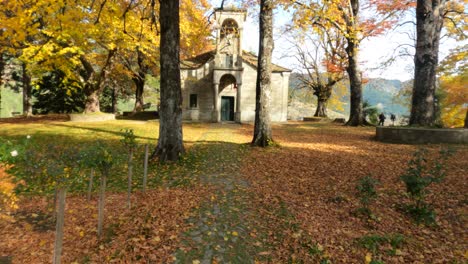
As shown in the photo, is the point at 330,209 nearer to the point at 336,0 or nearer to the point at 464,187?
the point at 464,187

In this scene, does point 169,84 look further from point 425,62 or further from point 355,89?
point 355,89

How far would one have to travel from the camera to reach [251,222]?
4992 mm

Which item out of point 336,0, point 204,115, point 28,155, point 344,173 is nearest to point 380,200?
point 344,173

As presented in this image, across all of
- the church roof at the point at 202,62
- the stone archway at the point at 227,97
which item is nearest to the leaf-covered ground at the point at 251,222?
the church roof at the point at 202,62

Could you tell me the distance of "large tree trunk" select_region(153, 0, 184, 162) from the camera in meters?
8.70

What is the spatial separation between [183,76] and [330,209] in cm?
2513

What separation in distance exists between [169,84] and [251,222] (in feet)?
19.2

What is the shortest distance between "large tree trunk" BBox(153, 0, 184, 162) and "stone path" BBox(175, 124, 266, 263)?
→ 2.10 m

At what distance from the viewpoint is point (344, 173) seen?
7.75 m

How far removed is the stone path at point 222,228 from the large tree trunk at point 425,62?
10638mm

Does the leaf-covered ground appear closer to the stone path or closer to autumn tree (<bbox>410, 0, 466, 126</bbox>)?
the stone path

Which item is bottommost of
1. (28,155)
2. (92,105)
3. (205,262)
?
(205,262)

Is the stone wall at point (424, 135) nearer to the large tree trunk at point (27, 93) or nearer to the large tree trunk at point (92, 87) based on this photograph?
the large tree trunk at point (92, 87)

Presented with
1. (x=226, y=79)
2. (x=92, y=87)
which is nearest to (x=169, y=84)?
(x=92, y=87)
